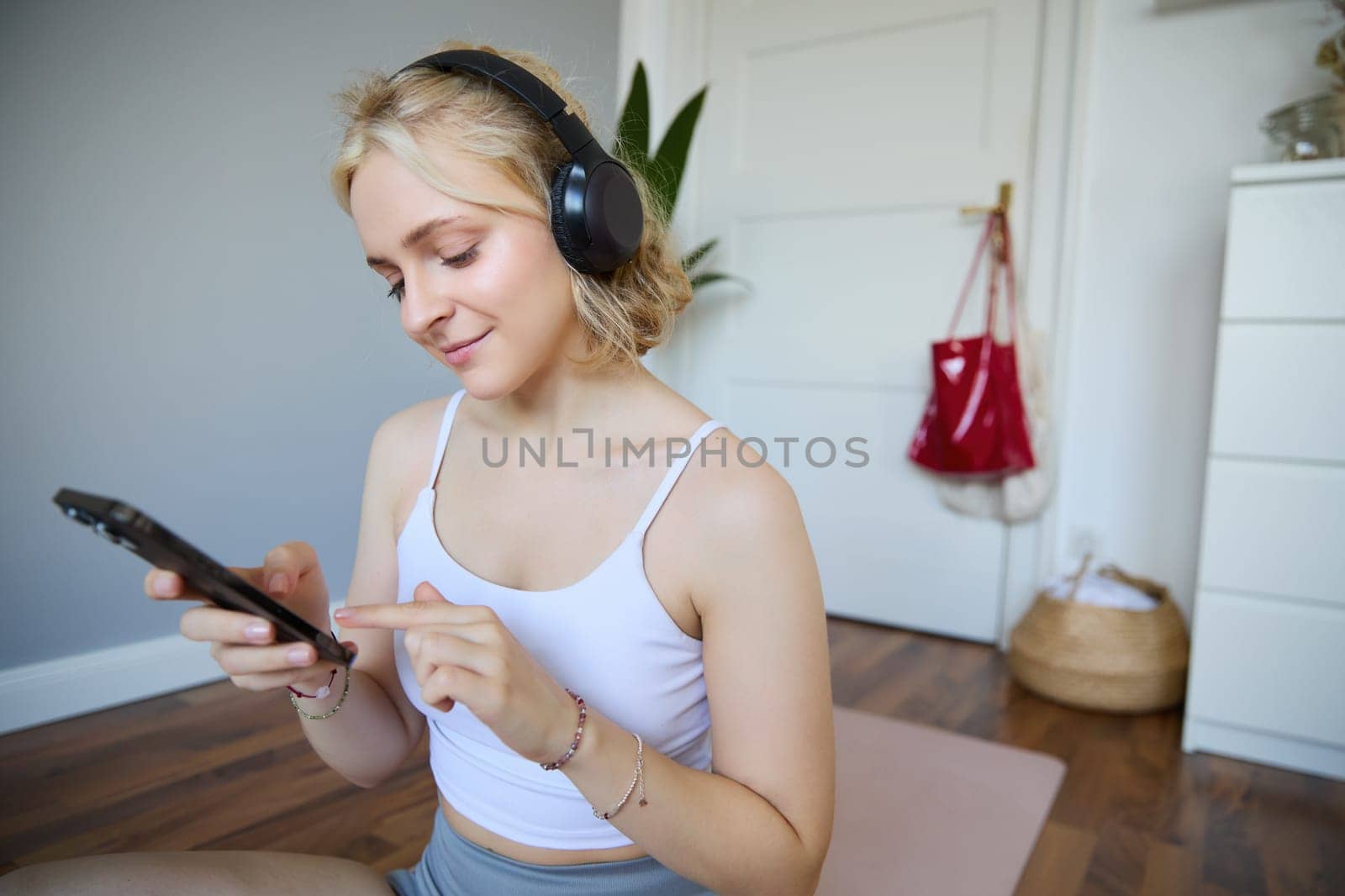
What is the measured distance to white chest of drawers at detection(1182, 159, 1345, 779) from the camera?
5.65 ft

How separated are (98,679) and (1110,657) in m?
2.28

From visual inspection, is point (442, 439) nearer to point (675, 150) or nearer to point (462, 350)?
point (462, 350)

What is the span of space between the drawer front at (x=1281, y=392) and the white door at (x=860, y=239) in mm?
824

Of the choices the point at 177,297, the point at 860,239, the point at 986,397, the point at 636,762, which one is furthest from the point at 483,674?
the point at 860,239

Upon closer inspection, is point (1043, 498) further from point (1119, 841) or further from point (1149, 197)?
point (1119, 841)

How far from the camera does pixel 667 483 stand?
709 mm

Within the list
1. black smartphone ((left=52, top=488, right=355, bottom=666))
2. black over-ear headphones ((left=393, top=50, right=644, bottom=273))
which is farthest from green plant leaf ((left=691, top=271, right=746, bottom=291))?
black smartphone ((left=52, top=488, right=355, bottom=666))

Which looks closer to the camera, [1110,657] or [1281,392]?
[1281,392]

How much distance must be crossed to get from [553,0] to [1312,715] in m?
2.72

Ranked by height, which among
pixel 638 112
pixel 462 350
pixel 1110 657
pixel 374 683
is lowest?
pixel 1110 657

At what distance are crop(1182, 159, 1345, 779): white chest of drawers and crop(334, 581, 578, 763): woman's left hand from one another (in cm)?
176

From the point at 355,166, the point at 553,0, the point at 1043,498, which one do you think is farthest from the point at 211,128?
the point at 1043,498

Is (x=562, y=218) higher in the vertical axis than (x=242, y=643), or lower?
higher

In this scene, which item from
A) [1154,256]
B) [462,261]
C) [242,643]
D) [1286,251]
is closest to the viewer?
[242,643]
